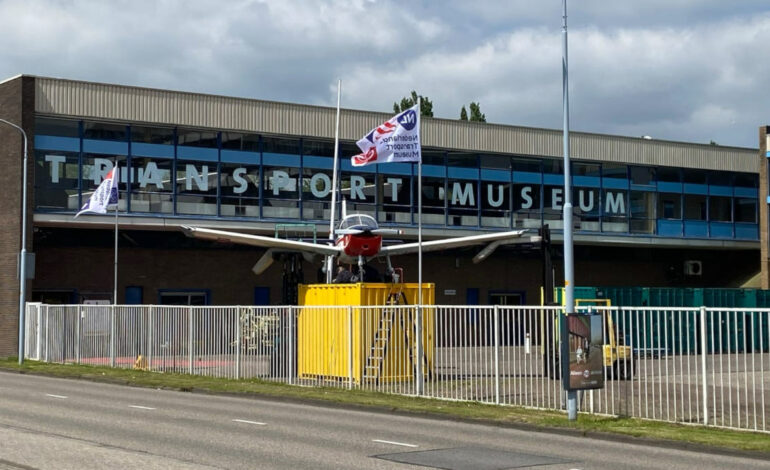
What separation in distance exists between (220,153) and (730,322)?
93.1ft

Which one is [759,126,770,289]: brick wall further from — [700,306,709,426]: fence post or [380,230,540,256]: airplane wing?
[700,306,709,426]: fence post

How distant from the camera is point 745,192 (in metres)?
55.2

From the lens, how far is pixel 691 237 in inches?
2083

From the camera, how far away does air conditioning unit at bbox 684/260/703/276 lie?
55281mm

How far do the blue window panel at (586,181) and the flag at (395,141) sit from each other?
2414 centimetres

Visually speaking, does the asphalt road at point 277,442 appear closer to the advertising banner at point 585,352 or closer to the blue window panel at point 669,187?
the advertising banner at point 585,352

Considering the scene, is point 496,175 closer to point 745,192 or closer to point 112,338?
point 745,192

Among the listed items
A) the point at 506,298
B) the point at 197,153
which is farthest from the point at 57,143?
the point at 506,298

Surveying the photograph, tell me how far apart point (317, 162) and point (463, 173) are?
7.05 m

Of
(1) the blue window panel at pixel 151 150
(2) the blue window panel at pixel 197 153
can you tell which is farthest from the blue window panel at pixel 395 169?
(1) the blue window panel at pixel 151 150

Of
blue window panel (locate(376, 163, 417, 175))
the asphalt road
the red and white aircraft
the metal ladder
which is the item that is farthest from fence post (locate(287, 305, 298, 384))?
Answer: blue window panel (locate(376, 163, 417, 175))

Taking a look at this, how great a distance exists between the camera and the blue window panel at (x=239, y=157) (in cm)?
4212

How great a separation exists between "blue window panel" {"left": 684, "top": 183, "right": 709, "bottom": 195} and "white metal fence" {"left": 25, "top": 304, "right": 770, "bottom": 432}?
31.5 m

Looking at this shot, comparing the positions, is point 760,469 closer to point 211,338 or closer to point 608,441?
point 608,441
